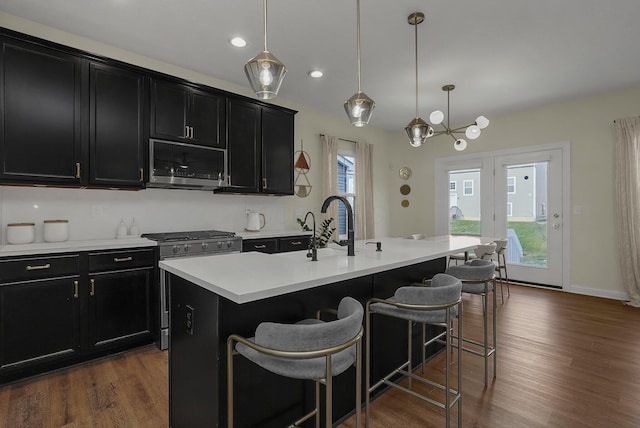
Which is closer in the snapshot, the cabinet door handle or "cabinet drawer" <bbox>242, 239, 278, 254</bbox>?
the cabinet door handle

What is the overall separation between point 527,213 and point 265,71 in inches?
197

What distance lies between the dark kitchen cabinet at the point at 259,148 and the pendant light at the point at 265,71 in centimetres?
211

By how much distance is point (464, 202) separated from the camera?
5812 mm

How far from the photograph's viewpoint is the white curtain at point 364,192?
572cm

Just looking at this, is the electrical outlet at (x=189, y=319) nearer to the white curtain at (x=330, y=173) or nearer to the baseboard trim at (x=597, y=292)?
the white curtain at (x=330, y=173)

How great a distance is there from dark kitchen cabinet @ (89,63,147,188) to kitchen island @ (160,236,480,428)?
1671 millimetres

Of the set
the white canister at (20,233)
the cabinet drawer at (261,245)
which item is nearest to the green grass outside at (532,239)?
the cabinet drawer at (261,245)

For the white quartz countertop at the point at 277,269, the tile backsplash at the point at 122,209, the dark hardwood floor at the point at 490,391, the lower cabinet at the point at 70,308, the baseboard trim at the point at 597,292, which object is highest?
the tile backsplash at the point at 122,209

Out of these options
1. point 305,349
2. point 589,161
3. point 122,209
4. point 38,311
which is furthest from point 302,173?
point 589,161

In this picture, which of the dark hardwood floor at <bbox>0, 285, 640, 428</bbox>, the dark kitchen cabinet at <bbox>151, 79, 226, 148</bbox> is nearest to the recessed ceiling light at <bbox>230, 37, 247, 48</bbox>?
the dark kitchen cabinet at <bbox>151, 79, 226, 148</bbox>

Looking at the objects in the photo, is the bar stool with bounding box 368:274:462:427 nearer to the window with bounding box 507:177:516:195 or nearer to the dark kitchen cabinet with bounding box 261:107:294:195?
the dark kitchen cabinet with bounding box 261:107:294:195

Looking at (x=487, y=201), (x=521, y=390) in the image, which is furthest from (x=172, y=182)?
(x=487, y=201)

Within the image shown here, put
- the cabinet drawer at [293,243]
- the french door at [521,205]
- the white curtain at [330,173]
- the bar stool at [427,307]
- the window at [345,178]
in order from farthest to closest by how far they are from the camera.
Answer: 1. the window at [345,178]
2. the white curtain at [330,173]
3. the french door at [521,205]
4. the cabinet drawer at [293,243]
5. the bar stool at [427,307]

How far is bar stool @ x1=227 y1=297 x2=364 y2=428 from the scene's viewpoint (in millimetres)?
1134
